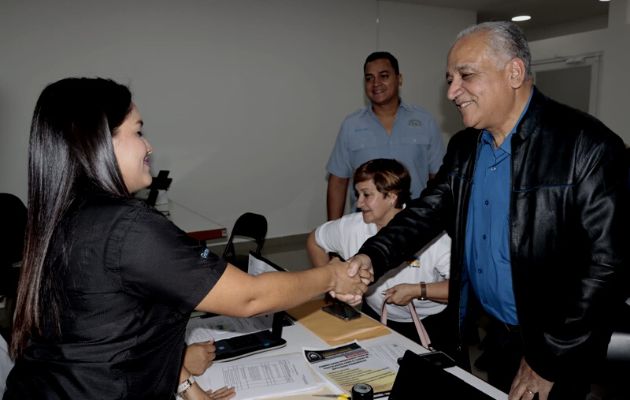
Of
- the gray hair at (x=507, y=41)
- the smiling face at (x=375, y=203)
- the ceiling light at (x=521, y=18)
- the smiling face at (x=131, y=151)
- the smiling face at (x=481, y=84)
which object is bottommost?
the smiling face at (x=375, y=203)

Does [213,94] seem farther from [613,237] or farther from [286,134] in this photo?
[613,237]

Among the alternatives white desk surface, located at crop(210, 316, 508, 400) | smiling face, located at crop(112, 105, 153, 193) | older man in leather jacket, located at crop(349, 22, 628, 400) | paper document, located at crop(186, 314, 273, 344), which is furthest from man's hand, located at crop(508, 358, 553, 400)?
smiling face, located at crop(112, 105, 153, 193)

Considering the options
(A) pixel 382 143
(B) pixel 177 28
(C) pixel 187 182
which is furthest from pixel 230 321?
(B) pixel 177 28

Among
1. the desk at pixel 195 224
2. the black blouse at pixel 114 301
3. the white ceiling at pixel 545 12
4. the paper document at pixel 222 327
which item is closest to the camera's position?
the black blouse at pixel 114 301

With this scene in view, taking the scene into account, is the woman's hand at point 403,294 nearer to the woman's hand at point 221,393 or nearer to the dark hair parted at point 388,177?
the dark hair parted at point 388,177

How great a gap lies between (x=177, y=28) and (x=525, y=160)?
415 cm

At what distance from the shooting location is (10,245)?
11.9 feet

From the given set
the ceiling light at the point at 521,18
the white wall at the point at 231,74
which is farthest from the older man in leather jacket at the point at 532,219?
the ceiling light at the point at 521,18

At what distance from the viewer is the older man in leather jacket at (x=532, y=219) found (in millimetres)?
1586

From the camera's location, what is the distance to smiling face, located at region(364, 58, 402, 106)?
12.0 ft

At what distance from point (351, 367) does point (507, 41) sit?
1.28 meters

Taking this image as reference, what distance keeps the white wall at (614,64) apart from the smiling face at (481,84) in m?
4.37

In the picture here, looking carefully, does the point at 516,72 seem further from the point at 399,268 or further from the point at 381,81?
the point at 381,81

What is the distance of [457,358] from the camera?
2.15m
